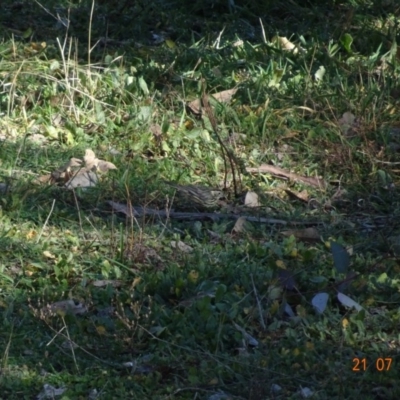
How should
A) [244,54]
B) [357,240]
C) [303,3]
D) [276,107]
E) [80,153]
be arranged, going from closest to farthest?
[357,240], [80,153], [276,107], [244,54], [303,3]

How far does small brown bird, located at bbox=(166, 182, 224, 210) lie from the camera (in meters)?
5.09

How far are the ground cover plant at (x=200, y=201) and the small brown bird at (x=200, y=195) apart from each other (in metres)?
0.01

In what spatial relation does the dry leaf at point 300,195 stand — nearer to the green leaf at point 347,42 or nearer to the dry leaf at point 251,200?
the dry leaf at point 251,200

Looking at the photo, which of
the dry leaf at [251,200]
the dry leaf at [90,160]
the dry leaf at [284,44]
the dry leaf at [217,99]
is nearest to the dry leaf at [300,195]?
the dry leaf at [251,200]

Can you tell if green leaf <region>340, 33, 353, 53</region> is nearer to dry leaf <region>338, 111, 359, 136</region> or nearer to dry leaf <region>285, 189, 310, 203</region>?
dry leaf <region>338, 111, 359, 136</region>

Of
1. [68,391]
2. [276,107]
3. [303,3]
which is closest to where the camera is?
[68,391]

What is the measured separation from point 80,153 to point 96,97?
60cm

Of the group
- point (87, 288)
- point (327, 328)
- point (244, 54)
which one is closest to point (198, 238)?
point (87, 288)

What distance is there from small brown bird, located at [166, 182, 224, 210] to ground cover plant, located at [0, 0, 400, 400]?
11mm

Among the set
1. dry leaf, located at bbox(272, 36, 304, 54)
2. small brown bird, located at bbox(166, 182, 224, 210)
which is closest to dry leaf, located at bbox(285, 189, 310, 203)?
small brown bird, located at bbox(166, 182, 224, 210)

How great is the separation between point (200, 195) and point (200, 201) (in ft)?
0.17

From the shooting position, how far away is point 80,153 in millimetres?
5594

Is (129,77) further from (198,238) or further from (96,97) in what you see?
(198,238)

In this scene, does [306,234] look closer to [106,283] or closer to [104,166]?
[106,283]
